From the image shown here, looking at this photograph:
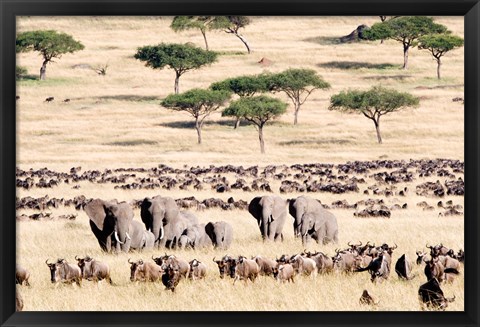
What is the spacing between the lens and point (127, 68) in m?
104

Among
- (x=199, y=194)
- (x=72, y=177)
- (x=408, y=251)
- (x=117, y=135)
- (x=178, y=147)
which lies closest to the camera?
(x=408, y=251)

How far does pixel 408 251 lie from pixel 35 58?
92936 millimetres

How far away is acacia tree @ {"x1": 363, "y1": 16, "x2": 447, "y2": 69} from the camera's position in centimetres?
9531

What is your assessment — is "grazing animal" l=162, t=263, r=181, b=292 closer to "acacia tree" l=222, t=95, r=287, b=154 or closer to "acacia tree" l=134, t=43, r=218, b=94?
"acacia tree" l=222, t=95, r=287, b=154

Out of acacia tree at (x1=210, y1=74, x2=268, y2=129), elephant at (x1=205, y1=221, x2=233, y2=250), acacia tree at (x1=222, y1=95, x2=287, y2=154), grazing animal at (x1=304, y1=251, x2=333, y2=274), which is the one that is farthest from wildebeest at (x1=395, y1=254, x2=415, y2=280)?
acacia tree at (x1=210, y1=74, x2=268, y2=129)

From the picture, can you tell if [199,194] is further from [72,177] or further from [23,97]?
[23,97]

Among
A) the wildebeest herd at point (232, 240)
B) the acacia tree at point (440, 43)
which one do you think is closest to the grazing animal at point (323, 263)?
the wildebeest herd at point (232, 240)

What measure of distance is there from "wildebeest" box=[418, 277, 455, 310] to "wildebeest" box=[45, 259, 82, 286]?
554 cm

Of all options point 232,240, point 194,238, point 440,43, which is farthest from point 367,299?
point 440,43

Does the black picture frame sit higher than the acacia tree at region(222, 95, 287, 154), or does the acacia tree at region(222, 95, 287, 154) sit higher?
the acacia tree at region(222, 95, 287, 154)

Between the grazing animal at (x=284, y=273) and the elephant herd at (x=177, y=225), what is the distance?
5230 mm

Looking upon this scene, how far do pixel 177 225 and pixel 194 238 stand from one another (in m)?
0.47
